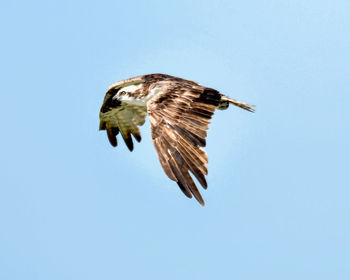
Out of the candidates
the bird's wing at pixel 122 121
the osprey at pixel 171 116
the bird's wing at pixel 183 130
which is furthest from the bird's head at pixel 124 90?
the bird's wing at pixel 183 130

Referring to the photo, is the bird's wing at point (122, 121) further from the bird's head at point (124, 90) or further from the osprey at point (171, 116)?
the bird's head at point (124, 90)

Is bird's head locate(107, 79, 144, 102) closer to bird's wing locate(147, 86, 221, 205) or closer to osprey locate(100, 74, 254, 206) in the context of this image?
osprey locate(100, 74, 254, 206)

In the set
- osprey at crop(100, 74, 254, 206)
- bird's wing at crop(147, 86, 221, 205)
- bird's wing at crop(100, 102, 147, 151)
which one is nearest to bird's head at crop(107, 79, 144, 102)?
osprey at crop(100, 74, 254, 206)

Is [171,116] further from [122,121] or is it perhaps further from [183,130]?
[122,121]

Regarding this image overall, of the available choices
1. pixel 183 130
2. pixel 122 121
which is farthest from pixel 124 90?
pixel 183 130

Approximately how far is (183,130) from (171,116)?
1.53ft

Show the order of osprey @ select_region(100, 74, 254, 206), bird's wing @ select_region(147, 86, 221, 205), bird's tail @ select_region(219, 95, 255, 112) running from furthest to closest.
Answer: bird's tail @ select_region(219, 95, 255, 112)
osprey @ select_region(100, 74, 254, 206)
bird's wing @ select_region(147, 86, 221, 205)

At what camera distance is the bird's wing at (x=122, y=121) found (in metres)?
16.6

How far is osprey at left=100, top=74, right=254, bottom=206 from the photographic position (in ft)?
39.2

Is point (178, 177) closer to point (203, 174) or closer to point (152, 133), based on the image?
point (203, 174)

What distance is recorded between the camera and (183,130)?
1264 centimetres

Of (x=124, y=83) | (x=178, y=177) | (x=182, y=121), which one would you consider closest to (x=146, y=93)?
(x=124, y=83)

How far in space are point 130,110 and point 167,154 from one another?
461 centimetres

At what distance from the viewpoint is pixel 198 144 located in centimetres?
1229
